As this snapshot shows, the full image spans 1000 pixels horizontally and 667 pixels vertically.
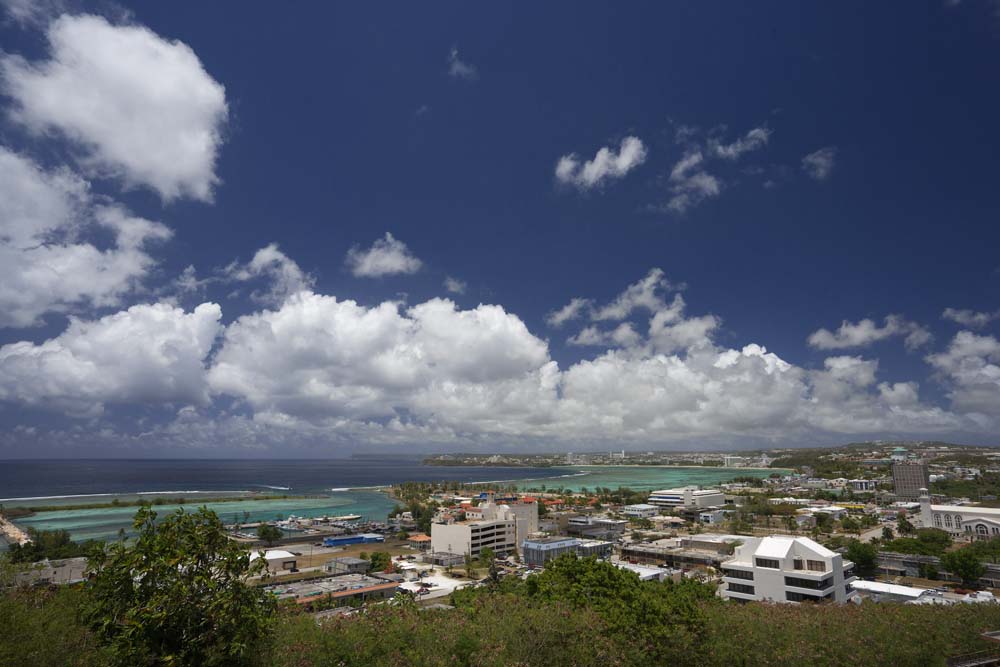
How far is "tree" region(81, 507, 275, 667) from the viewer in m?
5.64

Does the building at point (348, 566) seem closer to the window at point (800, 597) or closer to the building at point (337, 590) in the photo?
the building at point (337, 590)

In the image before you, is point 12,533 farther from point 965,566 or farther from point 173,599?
point 965,566

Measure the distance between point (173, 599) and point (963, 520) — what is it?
56974 millimetres

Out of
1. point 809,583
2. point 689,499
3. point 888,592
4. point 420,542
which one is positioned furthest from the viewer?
point 689,499

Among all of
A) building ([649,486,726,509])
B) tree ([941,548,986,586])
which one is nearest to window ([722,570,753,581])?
tree ([941,548,986,586])

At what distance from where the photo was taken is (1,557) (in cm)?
827

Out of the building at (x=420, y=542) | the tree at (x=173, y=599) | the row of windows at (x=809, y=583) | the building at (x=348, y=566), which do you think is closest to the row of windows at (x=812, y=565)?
the row of windows at (x=809, y=583)

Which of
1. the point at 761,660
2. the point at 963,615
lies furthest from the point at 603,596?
the point at 963,615

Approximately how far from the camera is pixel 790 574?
21.6m

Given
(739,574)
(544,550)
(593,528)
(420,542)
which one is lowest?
(593,528)

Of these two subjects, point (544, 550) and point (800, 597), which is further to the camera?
point (544, 550)

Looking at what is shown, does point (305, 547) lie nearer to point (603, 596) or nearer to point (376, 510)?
point (376, 510)

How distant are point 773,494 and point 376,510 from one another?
178 ft

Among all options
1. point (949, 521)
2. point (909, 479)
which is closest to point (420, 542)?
point (949, 521)
